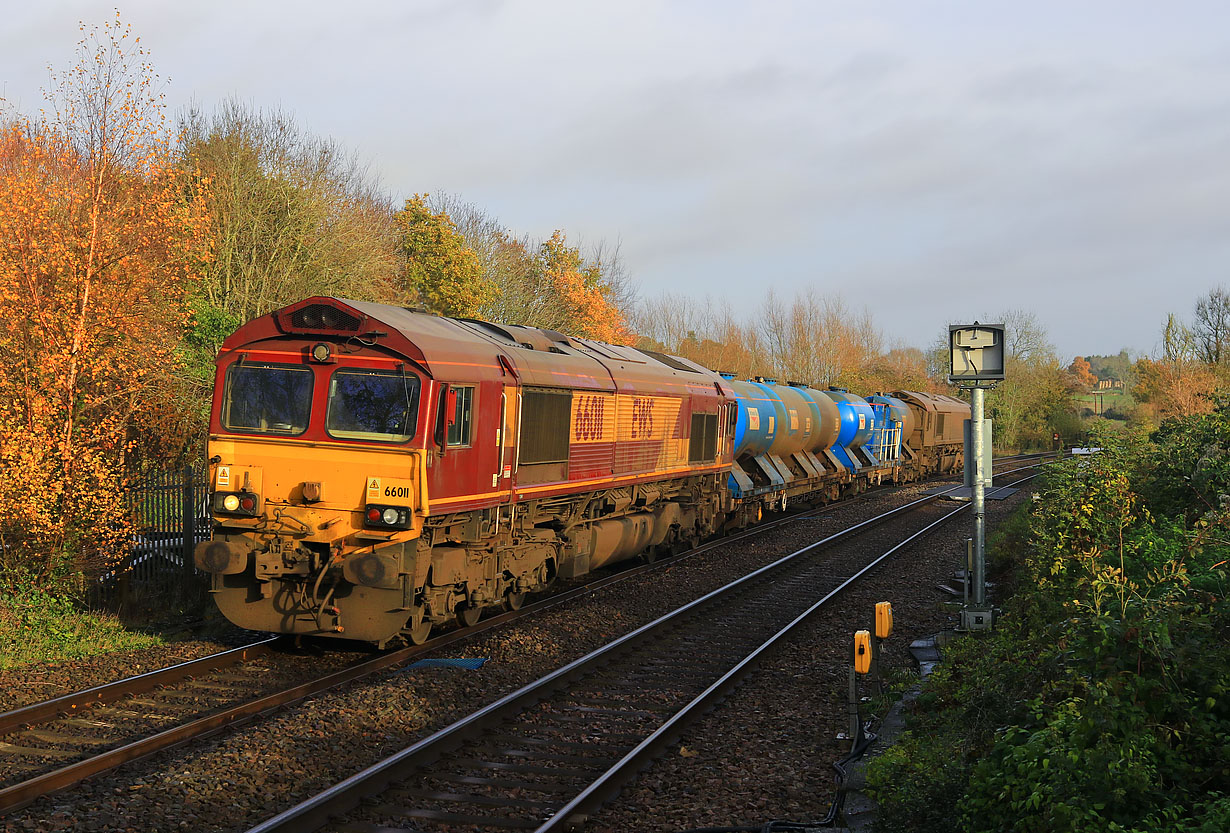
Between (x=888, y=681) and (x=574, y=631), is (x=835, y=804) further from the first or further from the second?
(x=574, y=631)

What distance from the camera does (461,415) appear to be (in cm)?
1093

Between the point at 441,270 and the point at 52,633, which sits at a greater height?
the point at 441,270

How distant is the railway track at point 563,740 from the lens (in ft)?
22.0

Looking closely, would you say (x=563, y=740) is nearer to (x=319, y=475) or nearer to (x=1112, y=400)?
(x=319, y=475)

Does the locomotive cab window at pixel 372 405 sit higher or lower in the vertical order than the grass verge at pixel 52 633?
higher

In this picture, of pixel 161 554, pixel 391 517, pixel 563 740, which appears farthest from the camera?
pixel 161 554

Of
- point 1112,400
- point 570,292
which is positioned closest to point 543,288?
point 570,292

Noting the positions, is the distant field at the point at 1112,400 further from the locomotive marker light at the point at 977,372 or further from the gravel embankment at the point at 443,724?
the gravel embankment at the point at 443,724

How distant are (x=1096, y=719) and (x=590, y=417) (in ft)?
32.5

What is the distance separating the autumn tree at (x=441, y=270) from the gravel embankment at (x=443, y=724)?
24.3 m

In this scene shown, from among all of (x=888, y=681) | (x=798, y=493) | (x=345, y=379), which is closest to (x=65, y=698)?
(x=345, y=379)

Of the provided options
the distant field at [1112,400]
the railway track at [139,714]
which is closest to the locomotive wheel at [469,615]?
the railway track at [139,714]

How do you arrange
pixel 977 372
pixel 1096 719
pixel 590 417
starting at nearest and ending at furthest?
pixel 1096 719
pixel 977 372
pixel 590 417

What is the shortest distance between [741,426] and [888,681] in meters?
13.2
